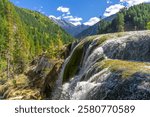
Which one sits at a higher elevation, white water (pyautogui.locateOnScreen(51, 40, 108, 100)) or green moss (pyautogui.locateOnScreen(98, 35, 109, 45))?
green moss (pyautogui.locateOnScreen(98, 35, 109, 45))

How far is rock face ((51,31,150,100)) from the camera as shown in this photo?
68.6 ft

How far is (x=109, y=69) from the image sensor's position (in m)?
25.3

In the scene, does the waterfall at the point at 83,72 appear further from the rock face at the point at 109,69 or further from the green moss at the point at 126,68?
the green moss at the point at 126,68

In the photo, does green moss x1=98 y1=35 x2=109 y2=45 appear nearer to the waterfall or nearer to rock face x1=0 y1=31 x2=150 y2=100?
rock face x1=0 y1=31 x2=150 y2=100

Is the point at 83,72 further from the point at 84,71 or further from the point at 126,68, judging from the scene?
the point at 126,68

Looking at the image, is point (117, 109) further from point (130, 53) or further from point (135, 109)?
point (130, 53)

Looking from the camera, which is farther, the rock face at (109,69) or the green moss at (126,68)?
the green moss at (126,68)

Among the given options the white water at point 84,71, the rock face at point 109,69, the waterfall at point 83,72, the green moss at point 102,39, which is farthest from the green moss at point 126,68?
the green moss at point 102,39

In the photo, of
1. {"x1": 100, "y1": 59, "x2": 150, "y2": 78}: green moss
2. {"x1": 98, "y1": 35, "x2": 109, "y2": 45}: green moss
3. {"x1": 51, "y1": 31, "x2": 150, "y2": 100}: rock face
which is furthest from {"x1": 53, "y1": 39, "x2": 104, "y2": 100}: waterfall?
{"x1": 100, "y1": 59, "x2": 150, "y2": 78}: green moss

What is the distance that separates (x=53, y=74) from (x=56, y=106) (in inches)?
1316

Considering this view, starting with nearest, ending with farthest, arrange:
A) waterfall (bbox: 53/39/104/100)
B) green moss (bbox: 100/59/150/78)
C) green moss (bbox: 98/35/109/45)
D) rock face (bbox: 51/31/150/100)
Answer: rock face (bbox: 51/31/150/100) < green moss (bbox: 100/59/150/78) < waterfall (bbox: 53/39/104/100) < green moss (bbox: 98/35/109/45)

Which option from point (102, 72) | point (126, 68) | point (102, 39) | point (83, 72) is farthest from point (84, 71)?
point (126, 68)

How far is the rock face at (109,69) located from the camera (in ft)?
68.6

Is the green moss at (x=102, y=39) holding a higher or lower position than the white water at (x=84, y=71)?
Answer: higher
